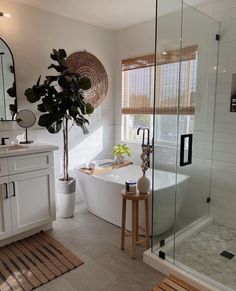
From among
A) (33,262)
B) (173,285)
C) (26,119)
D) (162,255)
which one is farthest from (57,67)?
(173,285)

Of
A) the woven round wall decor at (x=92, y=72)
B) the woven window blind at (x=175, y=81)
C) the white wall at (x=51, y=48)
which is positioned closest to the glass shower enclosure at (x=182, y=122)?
the woven window blind at (x=175, y=81)

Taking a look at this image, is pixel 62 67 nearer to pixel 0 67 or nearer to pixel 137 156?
pixel 0 67

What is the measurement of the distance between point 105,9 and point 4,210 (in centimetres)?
267

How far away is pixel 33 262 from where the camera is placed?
2.23 metres

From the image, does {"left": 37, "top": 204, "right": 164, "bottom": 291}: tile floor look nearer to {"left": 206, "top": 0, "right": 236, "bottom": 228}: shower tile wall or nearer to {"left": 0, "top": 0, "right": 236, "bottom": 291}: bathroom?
{"left": 0, "top": 0, "right": 236, "bottom": 291}: bathroom

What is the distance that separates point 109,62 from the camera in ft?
12.8

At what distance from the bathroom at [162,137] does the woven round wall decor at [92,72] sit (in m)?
0.13

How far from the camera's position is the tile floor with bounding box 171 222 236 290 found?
6.61 feet

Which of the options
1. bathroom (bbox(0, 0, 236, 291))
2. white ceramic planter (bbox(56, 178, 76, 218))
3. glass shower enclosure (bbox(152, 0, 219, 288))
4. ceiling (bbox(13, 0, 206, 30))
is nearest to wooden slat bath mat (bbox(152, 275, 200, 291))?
bathroom (bbox(0, 0, 236, 291))

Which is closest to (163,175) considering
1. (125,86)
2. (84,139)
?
(84,139)

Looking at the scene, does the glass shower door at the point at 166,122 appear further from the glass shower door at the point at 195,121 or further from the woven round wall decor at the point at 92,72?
the woven round wall decor at the point at 92,72

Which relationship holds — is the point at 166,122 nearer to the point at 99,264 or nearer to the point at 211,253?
the point at 211,253

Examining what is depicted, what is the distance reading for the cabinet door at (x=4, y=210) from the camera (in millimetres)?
2375

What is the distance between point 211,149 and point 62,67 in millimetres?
2056
